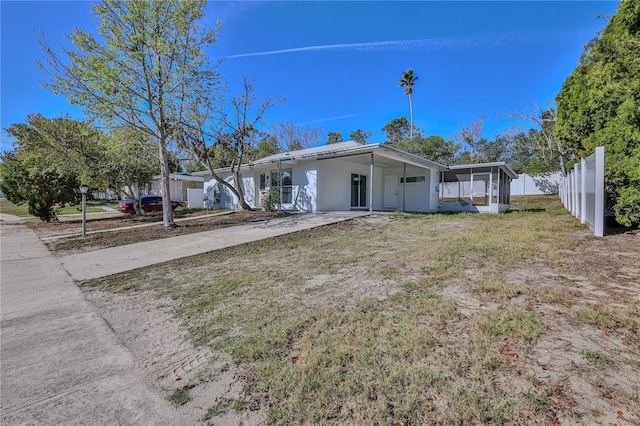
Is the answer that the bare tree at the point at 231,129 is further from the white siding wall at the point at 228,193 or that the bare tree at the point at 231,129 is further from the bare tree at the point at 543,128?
the bare tree at the point at 543,128

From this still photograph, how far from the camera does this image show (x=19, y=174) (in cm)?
1413

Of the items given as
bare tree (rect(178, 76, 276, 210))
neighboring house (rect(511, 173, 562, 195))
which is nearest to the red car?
bare tree (rect(178, 76, 276, 210))

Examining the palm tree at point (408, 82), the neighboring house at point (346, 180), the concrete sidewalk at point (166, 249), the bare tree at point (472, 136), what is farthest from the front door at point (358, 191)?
the palm tree at point (408, 82)

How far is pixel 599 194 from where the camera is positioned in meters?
6.61

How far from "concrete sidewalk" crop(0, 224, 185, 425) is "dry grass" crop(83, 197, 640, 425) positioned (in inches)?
23.9

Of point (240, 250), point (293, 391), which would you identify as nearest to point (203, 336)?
point (293, 391)

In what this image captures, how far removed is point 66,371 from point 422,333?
321 centimetres

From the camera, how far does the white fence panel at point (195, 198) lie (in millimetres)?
22578

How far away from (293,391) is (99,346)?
2.29 metres

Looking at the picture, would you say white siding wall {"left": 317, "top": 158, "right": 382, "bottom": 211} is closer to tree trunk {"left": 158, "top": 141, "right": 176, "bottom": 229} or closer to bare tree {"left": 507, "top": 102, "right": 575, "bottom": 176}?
tree trunk {"left": 158, "top": 141, "right": 176, "bottom": 229}

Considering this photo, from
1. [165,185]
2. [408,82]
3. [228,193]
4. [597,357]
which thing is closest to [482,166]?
[597,357]

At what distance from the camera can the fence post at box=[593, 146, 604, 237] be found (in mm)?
6496

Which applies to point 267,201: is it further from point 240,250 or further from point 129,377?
point 129,377

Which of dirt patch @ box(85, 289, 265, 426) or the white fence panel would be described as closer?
dirt patch @ box(85, 289, 265, 426)
